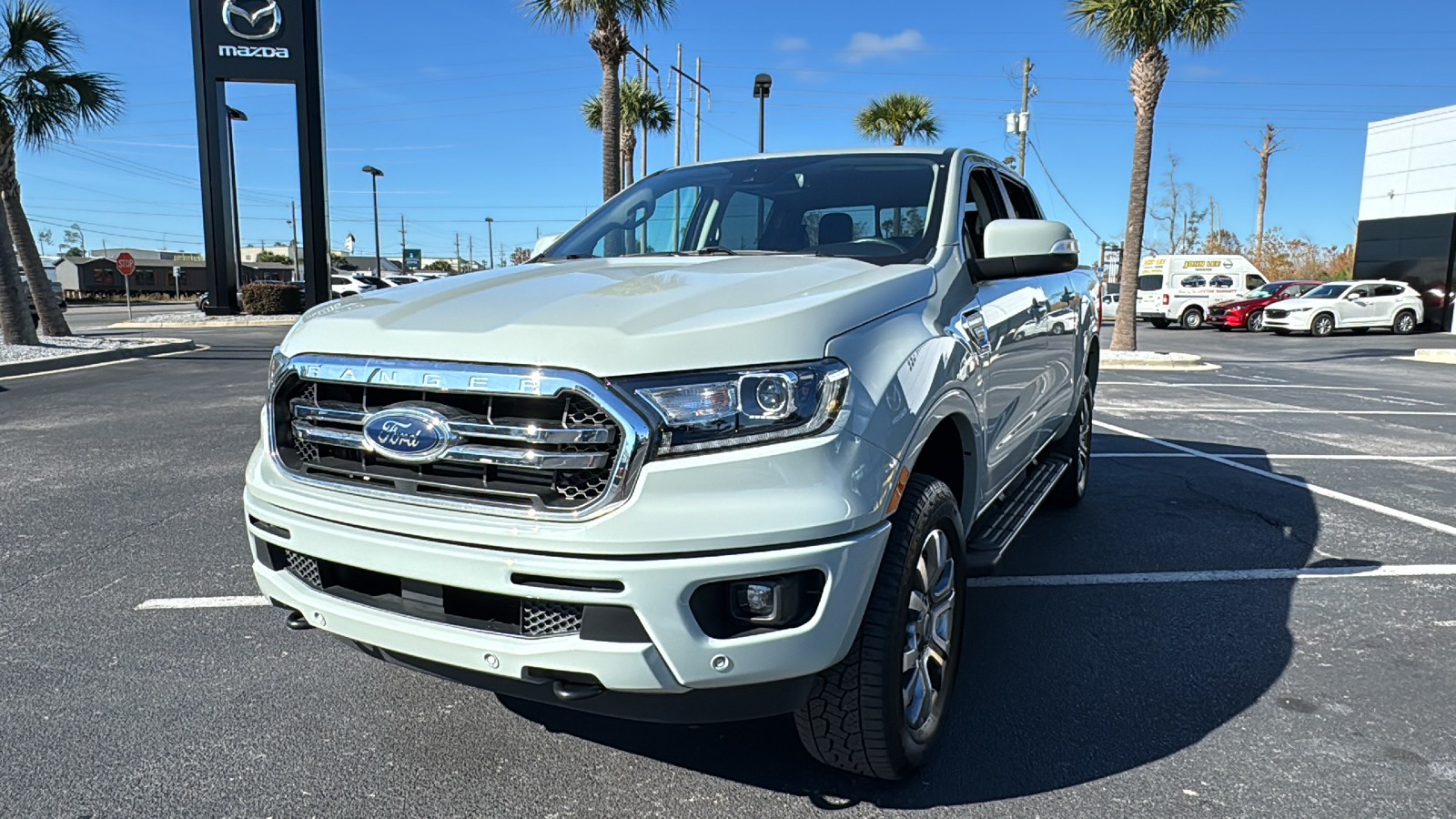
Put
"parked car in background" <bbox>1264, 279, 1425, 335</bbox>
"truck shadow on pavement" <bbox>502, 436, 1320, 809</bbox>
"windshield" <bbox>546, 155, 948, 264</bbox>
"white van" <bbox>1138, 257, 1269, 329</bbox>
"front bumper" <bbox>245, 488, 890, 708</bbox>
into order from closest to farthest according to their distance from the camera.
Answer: "front bumper" <bbox>245, 488, 890, 708</bbox> → "truck shadow on pavement" <bbox>502, 436, 1320, 809</bbox> → "windshield" <bbox>546, 155, 948, 264</bbox> → "parked car in background" <bbox>1264, 279, 1425, 335</bbox> → "white van" <bbox>1138, 257, 1269, 329</bbox>

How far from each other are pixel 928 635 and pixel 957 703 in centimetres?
60

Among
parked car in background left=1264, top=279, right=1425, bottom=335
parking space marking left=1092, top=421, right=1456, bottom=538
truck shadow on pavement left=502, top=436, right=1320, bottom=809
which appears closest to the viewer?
truck shadow on pavement left=502, top=436, right=1320, bottom=809

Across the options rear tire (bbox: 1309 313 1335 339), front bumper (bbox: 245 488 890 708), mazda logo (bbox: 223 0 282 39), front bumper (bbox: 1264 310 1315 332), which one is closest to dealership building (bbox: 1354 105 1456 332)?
rear tire (bbox: 1309 313 1335 339)

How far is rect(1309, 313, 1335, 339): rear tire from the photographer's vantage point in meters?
26.1

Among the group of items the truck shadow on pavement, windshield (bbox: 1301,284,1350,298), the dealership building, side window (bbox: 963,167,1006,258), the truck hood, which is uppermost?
the dealership building

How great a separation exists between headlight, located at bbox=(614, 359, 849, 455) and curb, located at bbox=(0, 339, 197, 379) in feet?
47.4

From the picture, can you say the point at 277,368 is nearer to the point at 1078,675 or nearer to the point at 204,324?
the point at 1078,675

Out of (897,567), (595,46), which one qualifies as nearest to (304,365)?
(897,567)

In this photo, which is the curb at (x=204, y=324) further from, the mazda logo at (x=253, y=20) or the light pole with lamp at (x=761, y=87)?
the light pole with lamp at (x=761, y=87)

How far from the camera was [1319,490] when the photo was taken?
6.34 m

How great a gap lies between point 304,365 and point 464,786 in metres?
1.20

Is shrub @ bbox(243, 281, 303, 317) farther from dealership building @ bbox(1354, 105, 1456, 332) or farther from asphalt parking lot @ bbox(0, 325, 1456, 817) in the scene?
dealership building @ bbox(1354, 105, 1456, 332)

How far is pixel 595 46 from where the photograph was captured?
18.1m

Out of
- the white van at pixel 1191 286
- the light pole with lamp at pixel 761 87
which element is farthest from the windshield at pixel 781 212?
the white van at pixel 1191 286
